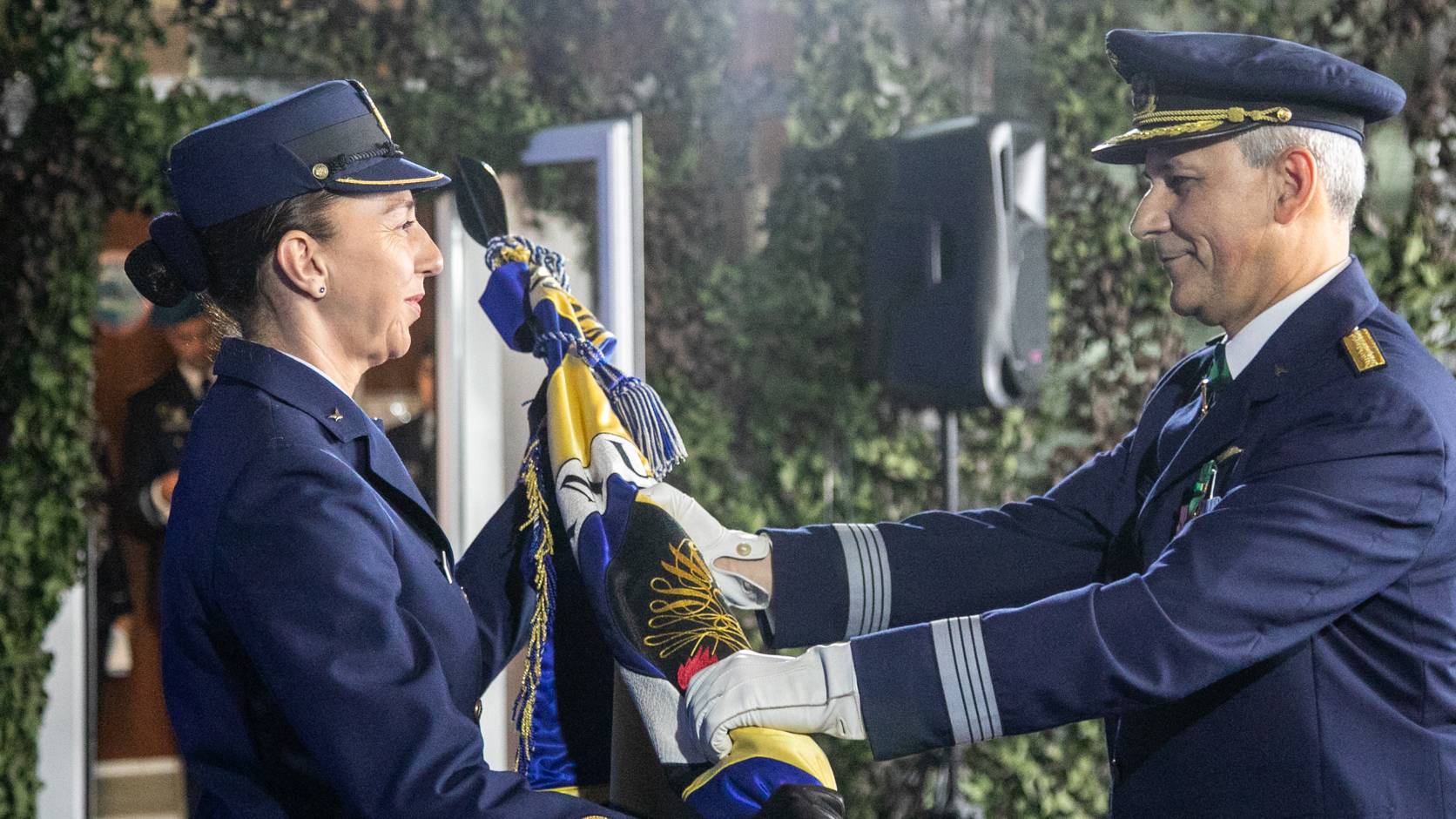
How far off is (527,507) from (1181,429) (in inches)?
32.7


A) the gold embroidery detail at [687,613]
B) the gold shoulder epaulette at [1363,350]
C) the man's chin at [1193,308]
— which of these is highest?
the man's chin at [1193,308]

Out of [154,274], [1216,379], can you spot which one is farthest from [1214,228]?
[154,274]

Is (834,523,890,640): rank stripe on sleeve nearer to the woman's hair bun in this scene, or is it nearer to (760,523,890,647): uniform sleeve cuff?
(760,523,890,647): uniform sleeve cuff

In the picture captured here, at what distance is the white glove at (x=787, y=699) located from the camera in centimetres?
140

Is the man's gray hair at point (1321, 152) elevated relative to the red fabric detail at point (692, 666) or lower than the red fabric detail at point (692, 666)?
elevated

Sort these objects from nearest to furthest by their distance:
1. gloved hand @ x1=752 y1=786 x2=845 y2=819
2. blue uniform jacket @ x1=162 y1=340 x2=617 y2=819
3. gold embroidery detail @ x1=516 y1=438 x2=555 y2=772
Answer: blue uniform jacket @ x1=162 y1=340 x2=617 y2=819 → gloved hand @ x1=752 y1=786 x2=845 y2=819 → gold embroidery detail @ x1=516 y1=438 x2=555 y2=772

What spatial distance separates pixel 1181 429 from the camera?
5.73ft

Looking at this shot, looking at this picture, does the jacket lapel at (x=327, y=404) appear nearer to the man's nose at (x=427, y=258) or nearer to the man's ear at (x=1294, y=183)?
the man's nose at (x=427, y=258)

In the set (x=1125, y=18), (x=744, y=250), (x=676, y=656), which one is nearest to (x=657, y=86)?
(x=744, y=250)

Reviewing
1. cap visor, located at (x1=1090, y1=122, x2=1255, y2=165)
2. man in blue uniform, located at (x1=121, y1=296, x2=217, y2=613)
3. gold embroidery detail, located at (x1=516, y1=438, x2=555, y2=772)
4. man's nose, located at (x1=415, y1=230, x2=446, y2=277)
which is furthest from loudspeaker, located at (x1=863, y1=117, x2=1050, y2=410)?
man's nose, located at (x1=415, y1=230, x2=446, y2=277)

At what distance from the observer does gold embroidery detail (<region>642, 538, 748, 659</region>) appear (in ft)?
5.19

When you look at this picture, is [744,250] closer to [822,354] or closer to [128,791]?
[822,354]

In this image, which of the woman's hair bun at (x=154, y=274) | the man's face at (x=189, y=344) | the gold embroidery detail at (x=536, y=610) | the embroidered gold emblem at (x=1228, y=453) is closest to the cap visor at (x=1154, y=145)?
the embroidered gold emblem at (x=1228, y=453)

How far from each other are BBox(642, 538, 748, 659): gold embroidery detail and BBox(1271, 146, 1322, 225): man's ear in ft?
2.51
